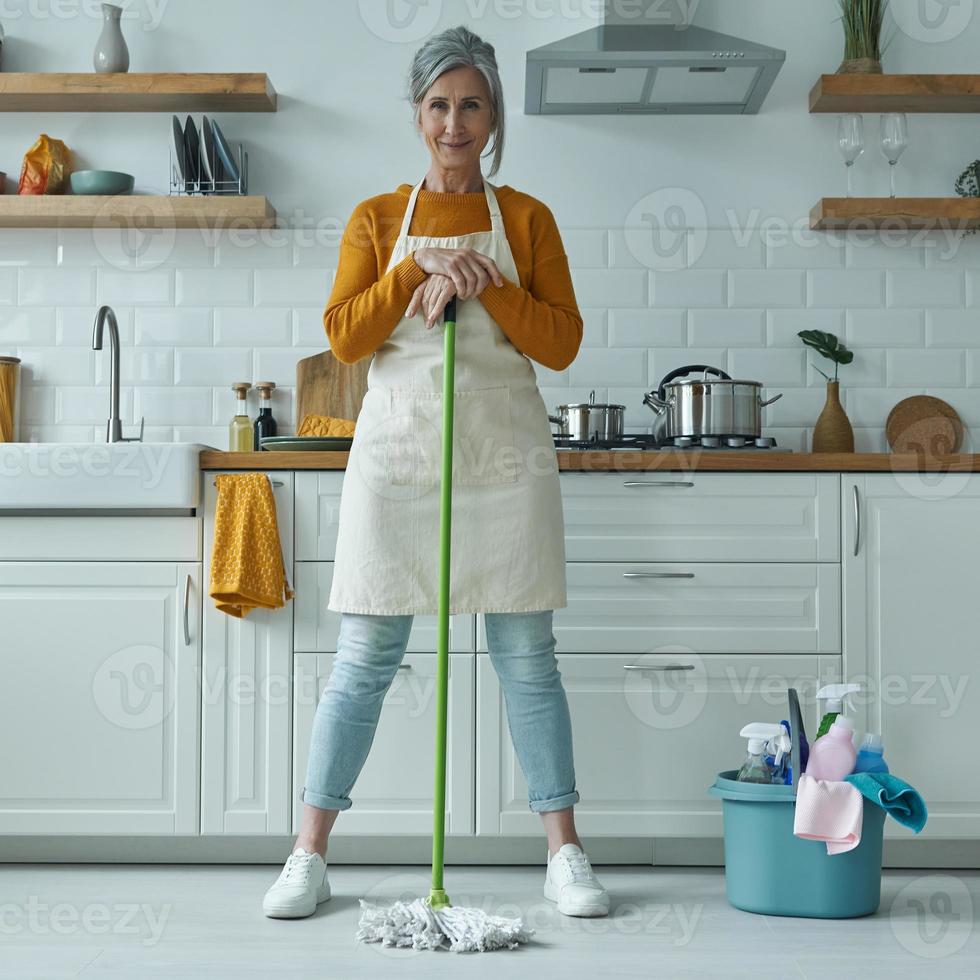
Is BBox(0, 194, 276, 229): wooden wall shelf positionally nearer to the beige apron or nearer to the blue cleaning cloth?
the beige apron

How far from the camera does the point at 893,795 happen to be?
6.56ft

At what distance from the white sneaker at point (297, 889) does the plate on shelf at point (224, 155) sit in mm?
1694

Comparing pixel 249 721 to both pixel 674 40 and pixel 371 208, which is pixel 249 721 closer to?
pixel 371 208

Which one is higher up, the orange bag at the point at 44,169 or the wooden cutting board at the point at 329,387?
the orange bag at the point at 44,169

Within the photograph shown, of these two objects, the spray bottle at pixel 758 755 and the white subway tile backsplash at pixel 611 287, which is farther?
the white subway tile backsplash at pixel 611 287

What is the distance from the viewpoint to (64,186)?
3.02 m

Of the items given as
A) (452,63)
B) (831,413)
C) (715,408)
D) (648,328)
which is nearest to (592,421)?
(715,408)

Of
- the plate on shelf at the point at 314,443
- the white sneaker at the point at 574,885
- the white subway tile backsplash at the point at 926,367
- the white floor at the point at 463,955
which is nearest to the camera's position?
the white floor at the point at 463,955

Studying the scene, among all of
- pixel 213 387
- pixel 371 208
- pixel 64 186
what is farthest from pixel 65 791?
pixel 64 186

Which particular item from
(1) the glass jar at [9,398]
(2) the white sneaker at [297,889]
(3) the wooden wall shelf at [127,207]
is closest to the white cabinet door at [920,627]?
(2) the white sneaker at [297,889]

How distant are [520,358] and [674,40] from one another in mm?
1041

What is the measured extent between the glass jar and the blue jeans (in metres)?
1.32

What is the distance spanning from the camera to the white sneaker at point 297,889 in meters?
2.00

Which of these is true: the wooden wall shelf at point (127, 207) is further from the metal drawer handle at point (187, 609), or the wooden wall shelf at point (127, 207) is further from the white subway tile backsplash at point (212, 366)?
the metal drawer handle at point (187, 609)
